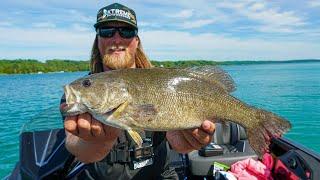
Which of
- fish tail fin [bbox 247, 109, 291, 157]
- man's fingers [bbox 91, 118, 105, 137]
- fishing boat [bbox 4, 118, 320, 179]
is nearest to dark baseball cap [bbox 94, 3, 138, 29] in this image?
fishing boat [bbox 4, 118, 320, 179]

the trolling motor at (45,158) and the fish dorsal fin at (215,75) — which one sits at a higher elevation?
the fish dorsal fin at (215,75)

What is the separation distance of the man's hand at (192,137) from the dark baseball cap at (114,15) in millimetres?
1554

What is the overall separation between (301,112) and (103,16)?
23721 millimetres

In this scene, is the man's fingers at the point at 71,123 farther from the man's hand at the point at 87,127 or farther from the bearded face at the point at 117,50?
the bearded face at the point at 117,50

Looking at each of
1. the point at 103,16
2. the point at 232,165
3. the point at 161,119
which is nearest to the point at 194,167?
the point at 232,165

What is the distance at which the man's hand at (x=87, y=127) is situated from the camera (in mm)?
3289

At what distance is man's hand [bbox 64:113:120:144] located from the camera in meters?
3.29

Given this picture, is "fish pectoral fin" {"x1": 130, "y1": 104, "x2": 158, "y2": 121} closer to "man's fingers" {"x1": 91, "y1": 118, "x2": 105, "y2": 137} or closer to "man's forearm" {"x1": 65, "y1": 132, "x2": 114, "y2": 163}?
"man's fingers" {"x1": 91, "y1": 118, "x2": 105, "y2": 137}

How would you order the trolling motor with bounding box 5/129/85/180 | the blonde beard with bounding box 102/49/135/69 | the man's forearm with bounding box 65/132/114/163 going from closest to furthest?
the man's forearm with bounding box 65/132/114/163
the trolling motor with bounding box 5/129/85/180
the blonde beard with bounding box 102/49/135/69

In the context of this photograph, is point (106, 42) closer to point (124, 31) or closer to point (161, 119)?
point (124, 31)

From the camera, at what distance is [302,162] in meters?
5.82

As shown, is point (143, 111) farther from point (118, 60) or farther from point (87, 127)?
point (118, 60)

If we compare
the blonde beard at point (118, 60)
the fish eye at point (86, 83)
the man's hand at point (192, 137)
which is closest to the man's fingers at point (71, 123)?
the fish eye at point (86, 83)

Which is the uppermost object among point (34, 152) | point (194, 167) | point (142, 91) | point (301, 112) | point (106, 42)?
point (106, 42)
